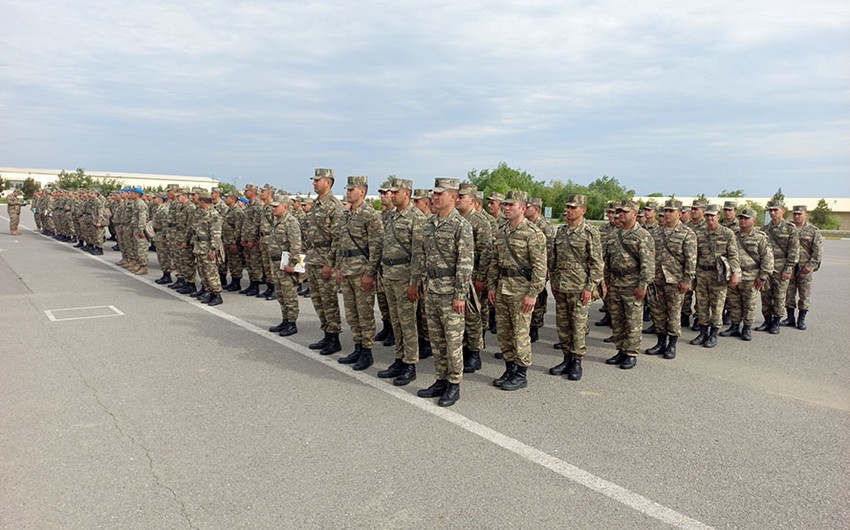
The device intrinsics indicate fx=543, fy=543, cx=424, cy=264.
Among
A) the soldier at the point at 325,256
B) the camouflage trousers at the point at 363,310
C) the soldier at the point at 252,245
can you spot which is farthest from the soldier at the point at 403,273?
the soldier at the point at 252,245

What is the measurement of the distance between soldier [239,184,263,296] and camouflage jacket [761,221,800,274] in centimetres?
926

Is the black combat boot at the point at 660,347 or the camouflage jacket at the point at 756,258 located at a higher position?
the camouflage jacket at the point at 756,258

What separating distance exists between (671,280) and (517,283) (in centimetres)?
281

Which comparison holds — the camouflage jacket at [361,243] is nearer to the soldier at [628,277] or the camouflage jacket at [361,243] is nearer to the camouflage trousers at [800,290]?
the soldier at [628,277]

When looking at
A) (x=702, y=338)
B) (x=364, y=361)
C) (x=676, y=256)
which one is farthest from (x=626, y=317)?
(x=364, y=361)

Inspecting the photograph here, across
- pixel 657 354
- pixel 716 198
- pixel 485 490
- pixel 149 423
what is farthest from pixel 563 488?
pixel 716 198

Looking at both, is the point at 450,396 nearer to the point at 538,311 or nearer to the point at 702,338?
the point at 538,311

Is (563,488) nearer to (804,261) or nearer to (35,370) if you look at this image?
(35,370)

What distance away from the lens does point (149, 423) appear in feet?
14.8

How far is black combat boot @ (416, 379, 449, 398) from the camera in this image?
17.2 feet

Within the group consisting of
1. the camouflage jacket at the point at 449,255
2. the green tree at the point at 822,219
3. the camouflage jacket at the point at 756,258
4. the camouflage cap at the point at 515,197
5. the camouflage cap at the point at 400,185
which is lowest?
the green tree at the point at 822,219

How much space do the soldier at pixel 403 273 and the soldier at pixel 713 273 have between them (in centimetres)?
447

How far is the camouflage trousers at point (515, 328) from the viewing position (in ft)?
18.0

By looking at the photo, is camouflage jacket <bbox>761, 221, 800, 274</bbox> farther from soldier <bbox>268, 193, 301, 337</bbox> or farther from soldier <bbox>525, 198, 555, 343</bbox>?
soldier <bbox>268, 193, 301, 337</bbox>
